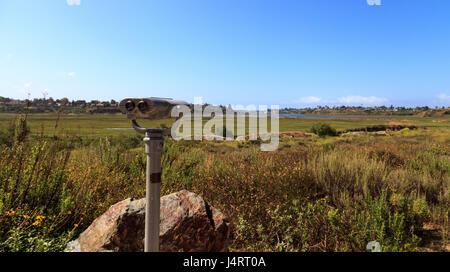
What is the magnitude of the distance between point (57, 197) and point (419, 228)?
5528 millimetres

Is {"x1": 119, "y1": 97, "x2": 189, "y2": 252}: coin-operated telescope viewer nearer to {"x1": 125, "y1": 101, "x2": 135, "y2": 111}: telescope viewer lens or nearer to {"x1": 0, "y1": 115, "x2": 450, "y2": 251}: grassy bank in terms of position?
{"x1": 125, "y1": 101, "x2": 135, "y2": 111}: telescope viewer lens

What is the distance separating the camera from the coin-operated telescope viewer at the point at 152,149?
1.91 metres

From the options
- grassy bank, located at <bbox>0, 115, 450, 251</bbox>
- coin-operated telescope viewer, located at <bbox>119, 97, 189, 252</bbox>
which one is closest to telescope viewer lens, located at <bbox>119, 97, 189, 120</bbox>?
coin-operated telescope viewer, located at <bbox>119, 97, 189, 252</bbox>

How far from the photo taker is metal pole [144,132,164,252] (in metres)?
1.92

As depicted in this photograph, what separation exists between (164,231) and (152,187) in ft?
3.56

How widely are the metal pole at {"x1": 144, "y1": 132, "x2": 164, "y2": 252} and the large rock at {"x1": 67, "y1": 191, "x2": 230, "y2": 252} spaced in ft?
2.83

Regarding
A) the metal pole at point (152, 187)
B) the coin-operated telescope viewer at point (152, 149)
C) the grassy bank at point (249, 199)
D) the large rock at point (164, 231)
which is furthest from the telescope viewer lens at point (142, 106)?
the large rock at point (164, 231)

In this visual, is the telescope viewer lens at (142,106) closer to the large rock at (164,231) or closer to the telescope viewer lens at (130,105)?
the telescope viewer lens at (130,105)

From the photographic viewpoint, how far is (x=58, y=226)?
11.3 ft

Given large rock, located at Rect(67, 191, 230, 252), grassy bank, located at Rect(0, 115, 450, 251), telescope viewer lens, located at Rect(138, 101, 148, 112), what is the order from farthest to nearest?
1. grassy bank, located at Rect(0, 115, 450, 251)
2. large rock, located at Rect(67, 191, 230, 252)
3. telescope viewer lens, located at Rect(138, 101, 148, 112)

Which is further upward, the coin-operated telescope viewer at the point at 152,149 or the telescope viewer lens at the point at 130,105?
the telescope viewer lens at the point at 130,105

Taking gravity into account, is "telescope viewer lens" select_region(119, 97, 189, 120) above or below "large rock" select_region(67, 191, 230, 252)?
above
